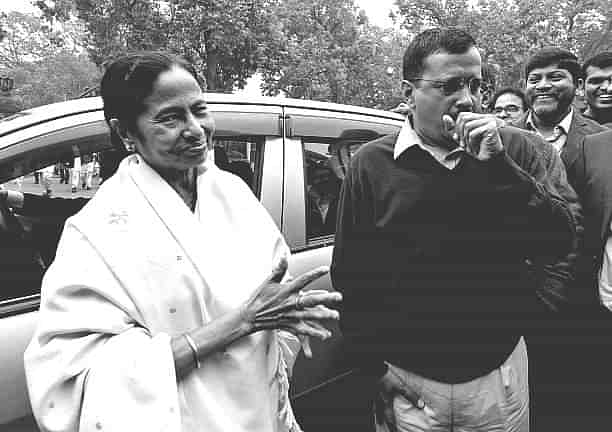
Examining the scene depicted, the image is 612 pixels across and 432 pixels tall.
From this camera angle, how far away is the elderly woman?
122 cm

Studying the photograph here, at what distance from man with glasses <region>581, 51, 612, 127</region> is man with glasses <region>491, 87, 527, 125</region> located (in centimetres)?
47

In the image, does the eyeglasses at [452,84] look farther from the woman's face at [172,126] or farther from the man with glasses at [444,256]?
the woman's face at [172,126]

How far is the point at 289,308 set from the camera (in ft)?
4.46

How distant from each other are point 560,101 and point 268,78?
2411cm

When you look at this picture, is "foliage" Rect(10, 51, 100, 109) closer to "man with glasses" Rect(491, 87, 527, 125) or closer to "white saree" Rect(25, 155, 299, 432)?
"man with glasses" Rect(491, 87, 527, 125)

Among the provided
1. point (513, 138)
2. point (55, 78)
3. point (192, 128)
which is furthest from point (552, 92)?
point (55, 78)

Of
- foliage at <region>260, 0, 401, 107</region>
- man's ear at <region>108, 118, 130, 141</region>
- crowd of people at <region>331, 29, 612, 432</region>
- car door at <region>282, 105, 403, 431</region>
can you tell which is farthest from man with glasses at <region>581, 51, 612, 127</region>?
foliage at <region>260, 0, 401, 107</region>

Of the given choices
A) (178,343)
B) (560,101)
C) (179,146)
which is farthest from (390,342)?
(560,101)

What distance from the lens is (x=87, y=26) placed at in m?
20.9

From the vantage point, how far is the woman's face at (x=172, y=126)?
1454 mm

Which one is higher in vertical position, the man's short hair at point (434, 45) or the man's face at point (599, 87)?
the man's short hair at point (434, 45)

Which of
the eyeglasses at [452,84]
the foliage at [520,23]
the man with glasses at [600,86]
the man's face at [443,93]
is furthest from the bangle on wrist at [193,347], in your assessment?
the foliage at [520,23]

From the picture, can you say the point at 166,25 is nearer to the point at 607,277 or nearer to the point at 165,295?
the point at 607,277

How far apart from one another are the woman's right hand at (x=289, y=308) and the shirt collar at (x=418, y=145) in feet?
2.11
